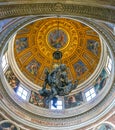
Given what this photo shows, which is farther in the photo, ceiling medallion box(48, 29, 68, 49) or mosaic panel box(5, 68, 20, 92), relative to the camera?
ceiling medallion box(48, 29, 68, 49)

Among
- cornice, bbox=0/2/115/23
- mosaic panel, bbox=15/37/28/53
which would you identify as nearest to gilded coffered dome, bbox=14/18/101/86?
mosaic panel, bbox=15/37/28/53

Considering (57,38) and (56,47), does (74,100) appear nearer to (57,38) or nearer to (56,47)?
(56,47)

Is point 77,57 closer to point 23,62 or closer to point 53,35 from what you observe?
point 53,35

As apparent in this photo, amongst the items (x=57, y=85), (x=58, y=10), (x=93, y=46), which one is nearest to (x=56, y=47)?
(x=93, y=46)

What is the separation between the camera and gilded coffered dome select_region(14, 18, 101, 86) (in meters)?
20.2

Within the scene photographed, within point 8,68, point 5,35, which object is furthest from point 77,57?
point 5,35

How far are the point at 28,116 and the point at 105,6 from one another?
11333 millimetres

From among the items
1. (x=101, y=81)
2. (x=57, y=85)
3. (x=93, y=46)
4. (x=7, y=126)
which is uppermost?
(x=93, y=46)

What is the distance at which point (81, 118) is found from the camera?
688 inches

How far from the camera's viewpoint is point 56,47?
72.3 feet

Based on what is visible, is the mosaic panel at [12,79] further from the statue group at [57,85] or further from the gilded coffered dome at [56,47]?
the statue group at [57,85]

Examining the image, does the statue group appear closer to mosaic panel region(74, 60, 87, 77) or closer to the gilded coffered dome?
the gilded coffered dome

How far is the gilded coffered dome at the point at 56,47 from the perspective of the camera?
2019cm

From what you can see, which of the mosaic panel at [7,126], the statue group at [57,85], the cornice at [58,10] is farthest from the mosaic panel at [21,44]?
→ the cornice at [58,10]
